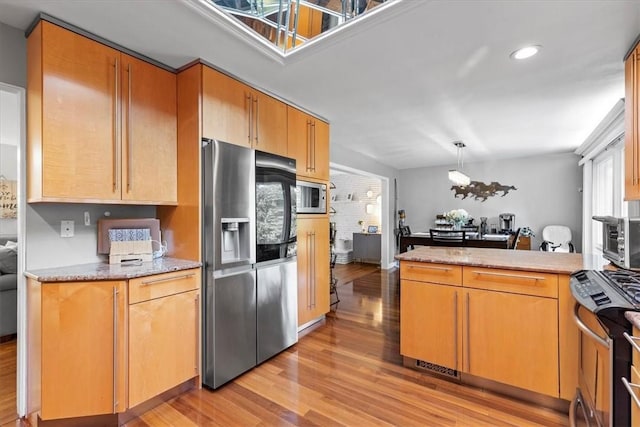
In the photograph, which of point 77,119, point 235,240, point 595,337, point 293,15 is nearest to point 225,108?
point 293,15

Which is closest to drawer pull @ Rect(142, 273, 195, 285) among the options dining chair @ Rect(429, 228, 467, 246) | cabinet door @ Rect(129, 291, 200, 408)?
cabinet door @ Rect(129, 291, 200, 408)

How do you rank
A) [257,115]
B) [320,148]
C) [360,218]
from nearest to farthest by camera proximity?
[257,115], [320,148], [360,218]

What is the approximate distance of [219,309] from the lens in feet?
6.94

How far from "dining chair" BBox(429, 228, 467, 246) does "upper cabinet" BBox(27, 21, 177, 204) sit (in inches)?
138

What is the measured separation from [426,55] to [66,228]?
2.70 metres

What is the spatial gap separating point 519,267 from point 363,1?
6.14ft

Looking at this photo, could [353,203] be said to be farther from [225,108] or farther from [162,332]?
[162,332]

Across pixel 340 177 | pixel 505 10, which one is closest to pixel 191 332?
pixel 505 10

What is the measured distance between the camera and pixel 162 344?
1.89 m

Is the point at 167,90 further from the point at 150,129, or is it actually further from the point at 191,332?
the point at 191,332

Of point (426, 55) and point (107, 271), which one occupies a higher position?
point (426, 55)

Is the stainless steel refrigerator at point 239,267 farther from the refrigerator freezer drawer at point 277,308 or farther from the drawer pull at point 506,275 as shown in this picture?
the drawer pull at point 506,275

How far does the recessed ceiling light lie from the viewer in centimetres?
198

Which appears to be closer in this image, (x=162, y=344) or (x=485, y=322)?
(x=162, y=344)
